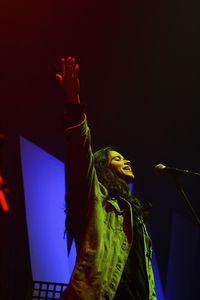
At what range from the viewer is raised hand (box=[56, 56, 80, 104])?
147 cm

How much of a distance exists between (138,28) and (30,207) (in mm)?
1392


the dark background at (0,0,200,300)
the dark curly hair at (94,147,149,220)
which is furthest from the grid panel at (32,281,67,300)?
the dark curly hair at (94,147,149,220)

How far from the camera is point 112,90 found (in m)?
2.78

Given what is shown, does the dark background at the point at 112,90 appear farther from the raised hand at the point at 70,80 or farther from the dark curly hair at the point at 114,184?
the raised hand at the point at 70,80

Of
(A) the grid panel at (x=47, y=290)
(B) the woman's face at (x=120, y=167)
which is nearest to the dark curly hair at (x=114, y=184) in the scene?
(B) the woman's face at (x=120, y=167)

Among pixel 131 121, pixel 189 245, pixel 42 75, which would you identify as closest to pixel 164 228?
pixel 189 245

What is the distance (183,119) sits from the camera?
290 centimetres

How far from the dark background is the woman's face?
0.75 m

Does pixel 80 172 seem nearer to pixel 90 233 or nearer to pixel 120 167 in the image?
pixel 90 233

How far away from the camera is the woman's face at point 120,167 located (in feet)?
6.37

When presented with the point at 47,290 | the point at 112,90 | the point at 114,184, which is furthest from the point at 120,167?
the point at 112,90

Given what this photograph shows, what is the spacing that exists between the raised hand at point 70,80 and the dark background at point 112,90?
44.1 inches

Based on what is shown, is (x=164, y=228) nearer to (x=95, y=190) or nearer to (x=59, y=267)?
(x=59, y=267)

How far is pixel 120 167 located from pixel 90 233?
1.82ft
